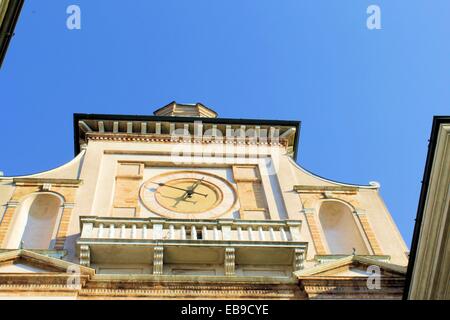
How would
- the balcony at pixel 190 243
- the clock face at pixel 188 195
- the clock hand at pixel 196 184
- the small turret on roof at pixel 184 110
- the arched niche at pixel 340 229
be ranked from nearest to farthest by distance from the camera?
the balcony at pixel 190 243
the arched niche at pixel 340 229
the clock face at pixel 188 195
the clock hand at pixel 196 184
the small turret on roof at pixel 184 110

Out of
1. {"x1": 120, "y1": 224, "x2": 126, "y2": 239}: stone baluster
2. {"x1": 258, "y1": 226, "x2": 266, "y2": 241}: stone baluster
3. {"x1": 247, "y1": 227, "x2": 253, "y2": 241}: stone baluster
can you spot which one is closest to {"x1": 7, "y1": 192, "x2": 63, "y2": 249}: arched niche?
{"x1": 120, "y1": 224, "x2": 126, "y2": 239}: stone baluster

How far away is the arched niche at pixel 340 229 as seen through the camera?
18181 mm

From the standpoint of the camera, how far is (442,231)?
9.77m

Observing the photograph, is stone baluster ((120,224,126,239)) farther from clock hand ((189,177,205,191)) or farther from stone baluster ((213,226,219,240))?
clock hand ((189,177,205,191))

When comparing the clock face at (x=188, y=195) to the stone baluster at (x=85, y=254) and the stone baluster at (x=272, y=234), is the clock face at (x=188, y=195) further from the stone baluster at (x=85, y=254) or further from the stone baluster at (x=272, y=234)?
the stone baluster at (x=85, y=254)

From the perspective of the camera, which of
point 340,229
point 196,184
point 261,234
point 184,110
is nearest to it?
point 261,234

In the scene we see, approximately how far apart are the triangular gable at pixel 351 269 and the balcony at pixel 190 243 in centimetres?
100

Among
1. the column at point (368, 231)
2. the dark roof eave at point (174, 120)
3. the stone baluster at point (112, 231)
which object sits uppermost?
the dark roof eave at point (174, 120)

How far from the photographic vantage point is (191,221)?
1714 cm

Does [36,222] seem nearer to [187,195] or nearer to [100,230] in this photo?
[100,230]

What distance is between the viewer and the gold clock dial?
63.5ft

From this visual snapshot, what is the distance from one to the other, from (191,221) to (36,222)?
4.84m

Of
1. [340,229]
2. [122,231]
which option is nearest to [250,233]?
[122,231]

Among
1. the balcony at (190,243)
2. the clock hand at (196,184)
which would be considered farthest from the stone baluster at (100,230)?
the clock hand at (196,184)
